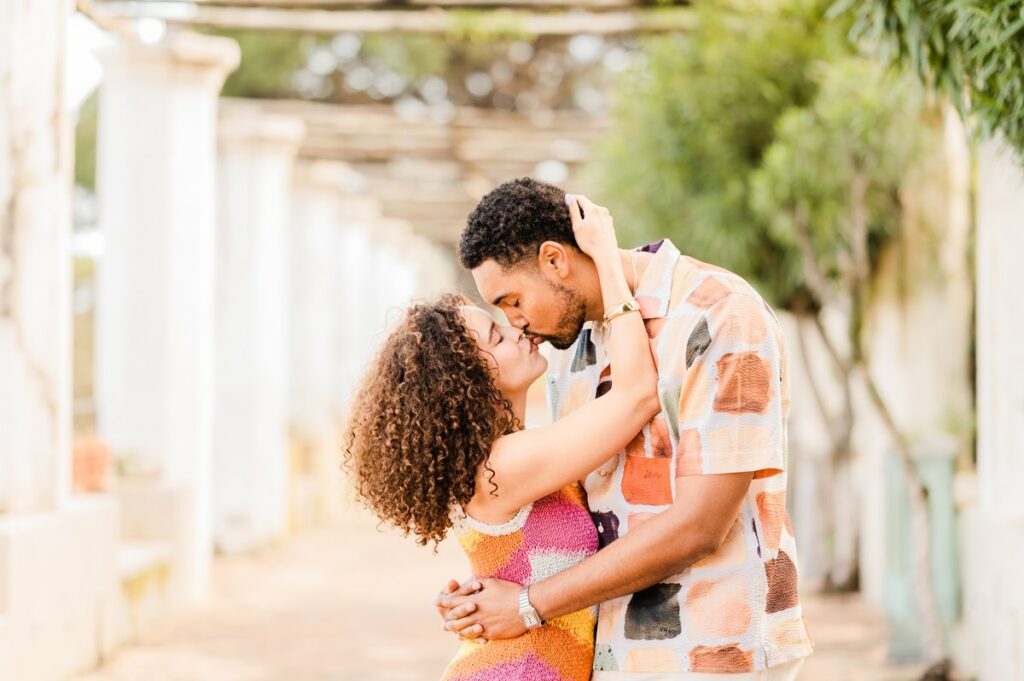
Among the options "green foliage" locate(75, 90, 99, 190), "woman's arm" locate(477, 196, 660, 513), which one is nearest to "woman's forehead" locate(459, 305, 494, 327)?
"woman's arm" locate(477, 196, 660, 513)

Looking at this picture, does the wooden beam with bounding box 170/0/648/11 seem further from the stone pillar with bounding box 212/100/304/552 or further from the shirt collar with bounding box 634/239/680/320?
the shirt collar with bounding box 634/239/680/320

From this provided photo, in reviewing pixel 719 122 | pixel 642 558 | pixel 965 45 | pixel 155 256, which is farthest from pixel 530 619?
pixel 155 256

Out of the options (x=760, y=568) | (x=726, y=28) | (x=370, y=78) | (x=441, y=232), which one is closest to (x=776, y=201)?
(x=726, y=28)

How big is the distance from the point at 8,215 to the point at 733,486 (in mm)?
5040

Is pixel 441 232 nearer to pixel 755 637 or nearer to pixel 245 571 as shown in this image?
pixel 245 571

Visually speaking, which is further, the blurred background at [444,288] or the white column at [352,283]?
the white column at [352,283]

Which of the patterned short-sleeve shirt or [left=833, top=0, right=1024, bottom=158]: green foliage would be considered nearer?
the patterned short-sleeve shirt

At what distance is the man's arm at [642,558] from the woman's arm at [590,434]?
170 mm

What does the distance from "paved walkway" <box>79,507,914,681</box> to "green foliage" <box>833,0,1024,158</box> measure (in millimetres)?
3604

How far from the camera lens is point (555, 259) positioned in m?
2.82

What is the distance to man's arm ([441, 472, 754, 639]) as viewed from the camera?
248 centimetres

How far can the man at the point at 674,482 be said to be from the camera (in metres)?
2.49

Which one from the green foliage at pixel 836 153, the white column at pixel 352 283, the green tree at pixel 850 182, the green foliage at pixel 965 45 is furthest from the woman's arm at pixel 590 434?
the white column at pixel 352 283

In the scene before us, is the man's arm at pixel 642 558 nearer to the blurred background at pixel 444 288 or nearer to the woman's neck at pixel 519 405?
the woman's neck at pixel 519 405
